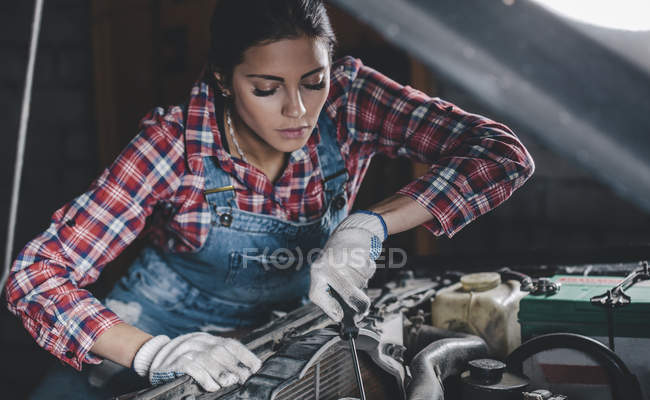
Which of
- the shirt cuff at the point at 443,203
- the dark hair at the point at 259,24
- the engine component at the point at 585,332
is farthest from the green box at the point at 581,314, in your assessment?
the dark hair at the point at 259,24

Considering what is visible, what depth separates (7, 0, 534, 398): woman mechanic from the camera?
4.05 feet

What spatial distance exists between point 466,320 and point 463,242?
6.38ft

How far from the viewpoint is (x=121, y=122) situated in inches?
133

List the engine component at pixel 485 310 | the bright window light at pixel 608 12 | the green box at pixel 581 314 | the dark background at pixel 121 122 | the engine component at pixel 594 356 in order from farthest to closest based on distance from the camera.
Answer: the dark background at pixel 121 122 < the engine component at pixel 485 310 < the green box at pixel 581 314 < the engine component at pixel 594 356 < the bright window light at pixel 608 12

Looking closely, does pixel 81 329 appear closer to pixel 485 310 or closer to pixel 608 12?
pixel 485 310

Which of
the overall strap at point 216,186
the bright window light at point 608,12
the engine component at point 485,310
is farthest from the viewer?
the overall strap at point 216,186

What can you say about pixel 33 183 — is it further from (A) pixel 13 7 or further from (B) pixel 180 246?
(B) pixel 180 246

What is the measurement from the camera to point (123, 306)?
164cm

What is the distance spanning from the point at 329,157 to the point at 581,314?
73cm

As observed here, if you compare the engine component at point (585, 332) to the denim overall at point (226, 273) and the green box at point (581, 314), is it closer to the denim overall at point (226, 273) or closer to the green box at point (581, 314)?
the green box at point (581, 314)

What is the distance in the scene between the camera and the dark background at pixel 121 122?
2.84 metres

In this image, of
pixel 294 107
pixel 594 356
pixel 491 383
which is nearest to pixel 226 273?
pixel 294 107

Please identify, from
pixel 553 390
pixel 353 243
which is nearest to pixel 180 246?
pixel 353 243

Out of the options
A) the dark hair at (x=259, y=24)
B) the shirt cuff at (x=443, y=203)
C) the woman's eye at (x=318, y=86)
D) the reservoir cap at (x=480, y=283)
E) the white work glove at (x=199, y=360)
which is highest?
the dark hair at (x=259, y=24)
